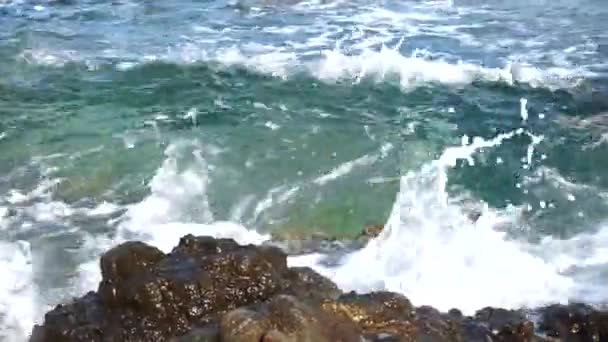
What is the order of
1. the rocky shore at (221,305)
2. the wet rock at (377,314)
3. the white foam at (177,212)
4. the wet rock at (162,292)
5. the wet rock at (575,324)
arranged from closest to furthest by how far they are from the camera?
the wet rock at (377,314) → the rocky shore at (221,305) → the wet rock at (162,292) → the wet rock at (575,324) → the white foam at (177,212)

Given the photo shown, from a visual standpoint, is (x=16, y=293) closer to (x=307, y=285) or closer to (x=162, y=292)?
(x=162, y=292)

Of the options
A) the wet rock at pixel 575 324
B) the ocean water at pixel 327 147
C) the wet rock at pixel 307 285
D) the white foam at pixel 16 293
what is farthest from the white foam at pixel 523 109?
the wet rock at pixel 307 285

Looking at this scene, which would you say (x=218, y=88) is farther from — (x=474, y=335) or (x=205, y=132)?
(x=474, y=335)

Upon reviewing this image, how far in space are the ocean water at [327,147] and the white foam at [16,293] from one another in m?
0.03

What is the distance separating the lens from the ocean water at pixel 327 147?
10266 millimetres

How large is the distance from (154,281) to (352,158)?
7.28 meters

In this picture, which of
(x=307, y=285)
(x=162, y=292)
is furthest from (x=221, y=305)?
(x=307, y=285)

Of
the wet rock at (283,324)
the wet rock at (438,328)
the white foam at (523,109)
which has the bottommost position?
the white foam at (523,109)

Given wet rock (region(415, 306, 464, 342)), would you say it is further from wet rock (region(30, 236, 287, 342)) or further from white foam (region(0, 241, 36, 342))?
white foam (region(0, 241, 36, 342))

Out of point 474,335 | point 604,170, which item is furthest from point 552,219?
point 474,335

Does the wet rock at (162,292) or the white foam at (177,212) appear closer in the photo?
the wet rock at (162,292)

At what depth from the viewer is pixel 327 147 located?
1383 centimetres

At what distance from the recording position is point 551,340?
6684 mm

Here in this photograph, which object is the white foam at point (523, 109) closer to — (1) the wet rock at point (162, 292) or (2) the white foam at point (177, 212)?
(2) the white foam at point (177, 212)
